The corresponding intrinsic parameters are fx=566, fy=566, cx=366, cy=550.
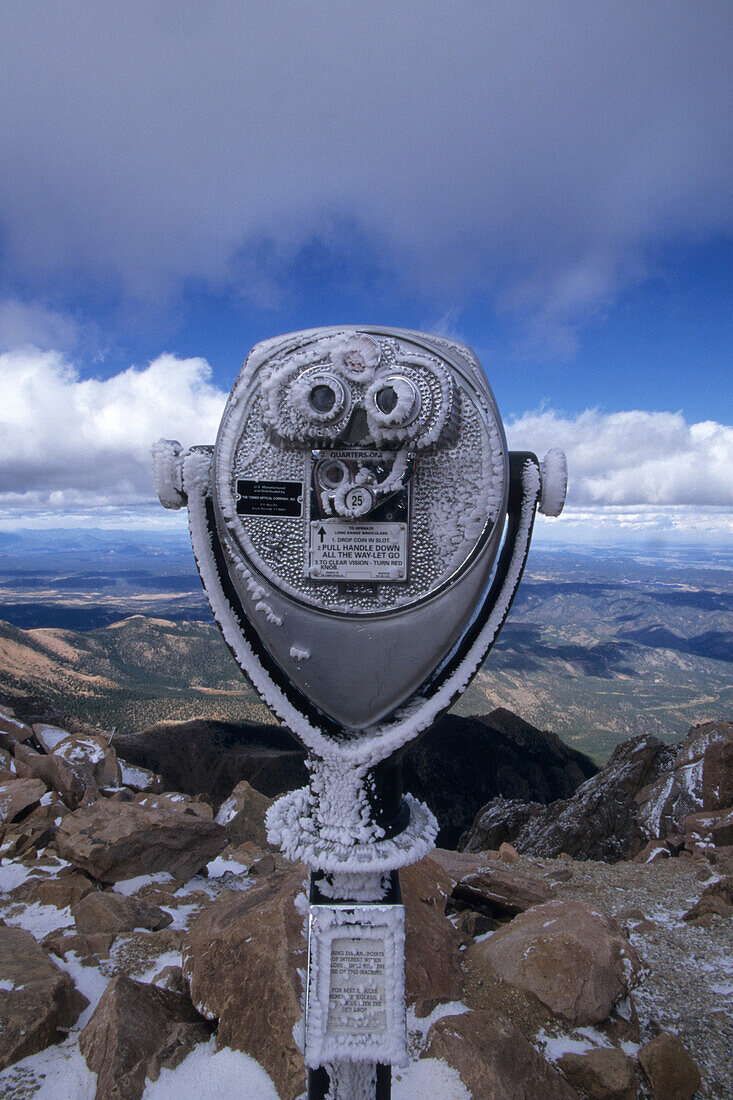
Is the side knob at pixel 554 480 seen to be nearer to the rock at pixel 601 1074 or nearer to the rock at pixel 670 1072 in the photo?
the rock at pixel 601 1074

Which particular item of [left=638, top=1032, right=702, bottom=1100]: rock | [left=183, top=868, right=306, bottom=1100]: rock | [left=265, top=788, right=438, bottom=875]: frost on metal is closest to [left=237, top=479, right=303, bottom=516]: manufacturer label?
[left=265, top=788, right=438, bottom=875]: frost on metal

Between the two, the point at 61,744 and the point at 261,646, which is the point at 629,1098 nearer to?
the point at 261,646

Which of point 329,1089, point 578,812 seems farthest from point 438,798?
point 329,1089

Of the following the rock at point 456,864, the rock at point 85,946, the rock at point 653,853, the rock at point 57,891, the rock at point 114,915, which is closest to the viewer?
the rock at point 85,946

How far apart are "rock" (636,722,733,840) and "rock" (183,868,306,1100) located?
6327 millimetres

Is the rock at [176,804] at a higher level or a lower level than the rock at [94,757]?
lower

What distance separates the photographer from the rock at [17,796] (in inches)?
213

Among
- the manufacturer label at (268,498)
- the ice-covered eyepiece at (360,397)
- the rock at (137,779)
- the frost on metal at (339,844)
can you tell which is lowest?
the rock at (137,779)

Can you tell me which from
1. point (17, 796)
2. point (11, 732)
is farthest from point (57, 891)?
point (11, 732)

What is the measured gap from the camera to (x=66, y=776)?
21.0 feet

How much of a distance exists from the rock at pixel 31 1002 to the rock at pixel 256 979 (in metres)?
0.60

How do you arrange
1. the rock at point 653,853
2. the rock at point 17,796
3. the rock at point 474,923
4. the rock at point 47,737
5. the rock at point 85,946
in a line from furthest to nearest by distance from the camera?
1. the rock at point 47,737
2. the rock at point 653,853
3. the rock at point 17,796
4. the rock at point 474,923
5. the rock at point 85,946

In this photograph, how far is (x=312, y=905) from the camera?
1.72 meters

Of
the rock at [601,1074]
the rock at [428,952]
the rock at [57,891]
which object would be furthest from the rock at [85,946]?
the rock at [601,1074]
